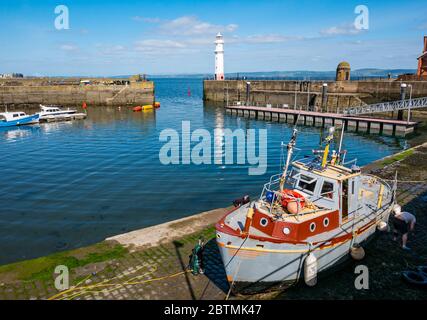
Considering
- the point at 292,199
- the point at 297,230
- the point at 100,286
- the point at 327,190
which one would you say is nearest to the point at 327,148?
the point at 327,190

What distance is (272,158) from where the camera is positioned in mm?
34375

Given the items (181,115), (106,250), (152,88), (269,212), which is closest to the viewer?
(269,212)

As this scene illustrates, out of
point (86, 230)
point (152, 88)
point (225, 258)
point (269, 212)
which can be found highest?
point (152, 88)

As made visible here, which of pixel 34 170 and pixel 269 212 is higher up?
pixel 269 212

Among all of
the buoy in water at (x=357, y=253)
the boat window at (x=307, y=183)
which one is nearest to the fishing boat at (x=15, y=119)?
the boat window at (x=307, y=183)

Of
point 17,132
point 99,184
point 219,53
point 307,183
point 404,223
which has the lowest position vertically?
point 99,184

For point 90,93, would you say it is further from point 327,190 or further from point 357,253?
point 357,253

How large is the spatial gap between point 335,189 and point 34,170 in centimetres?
2893

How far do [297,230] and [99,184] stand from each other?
20139mm

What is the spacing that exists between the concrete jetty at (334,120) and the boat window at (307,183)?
74.9 feet

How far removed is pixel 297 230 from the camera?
10.6 m

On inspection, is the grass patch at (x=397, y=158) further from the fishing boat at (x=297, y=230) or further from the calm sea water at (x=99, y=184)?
Result: the fishing boat at (x=297, y=230)
